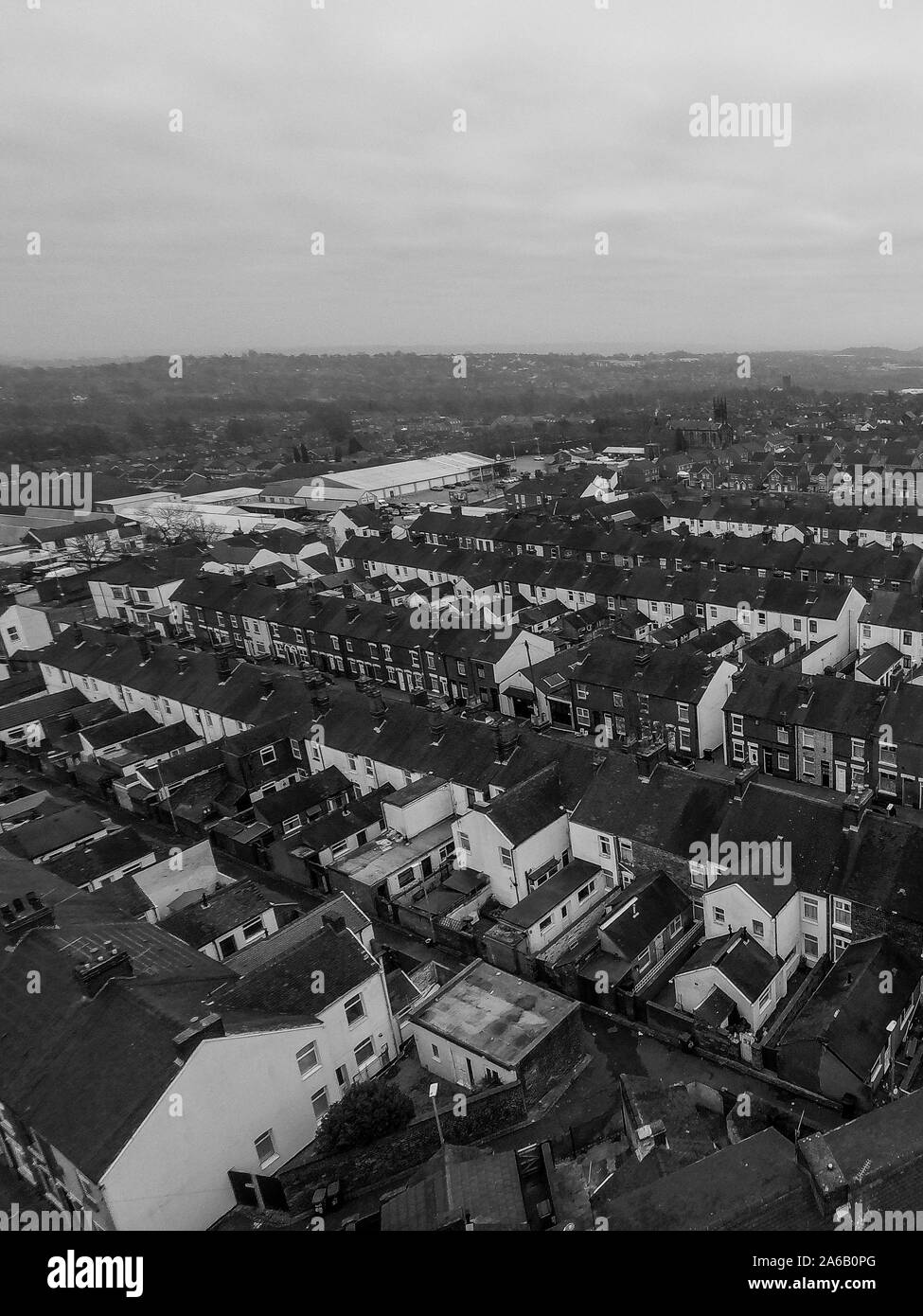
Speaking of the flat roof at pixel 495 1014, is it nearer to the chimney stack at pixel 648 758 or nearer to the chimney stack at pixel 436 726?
the chimney stack at pixel 648 758

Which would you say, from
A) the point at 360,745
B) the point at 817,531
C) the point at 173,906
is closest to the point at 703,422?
the point at 817,531

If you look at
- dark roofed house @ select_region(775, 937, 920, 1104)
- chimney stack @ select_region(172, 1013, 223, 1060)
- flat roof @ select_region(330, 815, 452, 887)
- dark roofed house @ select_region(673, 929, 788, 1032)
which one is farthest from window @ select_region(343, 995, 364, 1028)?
dark roofed house @ select_region(775, 937, 920, 1104)

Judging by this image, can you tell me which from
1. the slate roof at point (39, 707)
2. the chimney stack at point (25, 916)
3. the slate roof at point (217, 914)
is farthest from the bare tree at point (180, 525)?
the chimney stack at point (25, 916)

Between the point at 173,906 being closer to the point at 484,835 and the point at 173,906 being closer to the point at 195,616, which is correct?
the point at 484,835

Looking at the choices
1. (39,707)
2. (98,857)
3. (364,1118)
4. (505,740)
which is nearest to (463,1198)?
(364,1118)

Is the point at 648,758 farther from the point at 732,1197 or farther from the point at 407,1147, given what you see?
the point at 732,1197

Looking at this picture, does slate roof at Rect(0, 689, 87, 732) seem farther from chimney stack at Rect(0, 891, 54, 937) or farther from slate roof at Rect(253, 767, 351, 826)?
chimney stack at Rect(0, 891, 54, 937)

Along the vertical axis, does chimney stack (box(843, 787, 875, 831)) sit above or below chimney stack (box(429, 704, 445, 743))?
below
